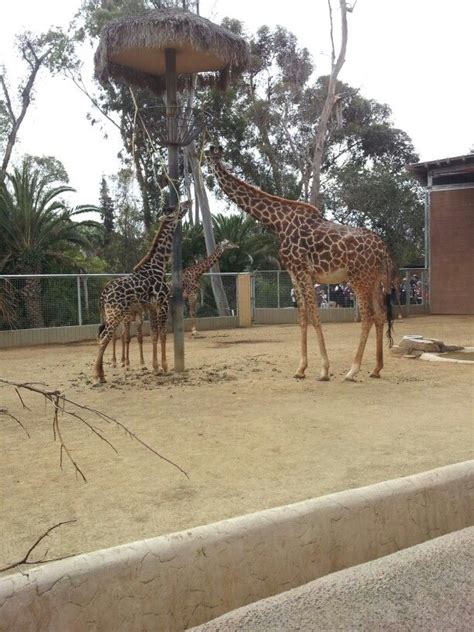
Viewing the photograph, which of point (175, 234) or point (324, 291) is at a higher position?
A: point (175, 234)

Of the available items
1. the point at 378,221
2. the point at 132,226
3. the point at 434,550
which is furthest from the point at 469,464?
the point at 378,221

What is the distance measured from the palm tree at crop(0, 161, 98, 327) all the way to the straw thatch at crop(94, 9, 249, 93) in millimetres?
7047

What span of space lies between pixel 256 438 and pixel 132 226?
23780 mm

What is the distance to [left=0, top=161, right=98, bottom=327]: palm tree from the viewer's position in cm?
1691

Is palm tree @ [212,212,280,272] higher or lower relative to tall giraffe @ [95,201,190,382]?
higher

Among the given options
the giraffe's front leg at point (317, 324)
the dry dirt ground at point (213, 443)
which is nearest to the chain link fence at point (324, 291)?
the giraffe's front leg at point (317, 324)

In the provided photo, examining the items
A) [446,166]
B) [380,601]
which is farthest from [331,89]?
[380,601]

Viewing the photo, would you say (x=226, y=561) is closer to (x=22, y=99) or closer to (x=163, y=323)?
(x=163, y=323)

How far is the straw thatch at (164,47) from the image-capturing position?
960 centimetres

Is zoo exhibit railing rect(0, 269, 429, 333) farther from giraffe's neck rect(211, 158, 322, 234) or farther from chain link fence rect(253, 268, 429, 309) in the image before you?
giraffe's neck rect(211, 158, 322, 234)

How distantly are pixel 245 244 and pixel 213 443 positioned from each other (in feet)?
59.7

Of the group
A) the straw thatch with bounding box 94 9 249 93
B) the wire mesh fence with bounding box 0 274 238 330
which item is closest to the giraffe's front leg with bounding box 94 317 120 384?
the straw thatch with bounding box 94 9 249 93

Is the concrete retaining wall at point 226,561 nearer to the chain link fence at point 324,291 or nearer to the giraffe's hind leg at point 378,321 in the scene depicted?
the giraffe's hind leg at point 378,321

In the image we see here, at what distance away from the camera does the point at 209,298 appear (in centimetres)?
2209
